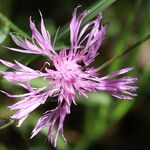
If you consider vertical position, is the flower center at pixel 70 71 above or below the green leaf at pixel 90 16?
below

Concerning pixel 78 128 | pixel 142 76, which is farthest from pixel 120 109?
pixel 78 128

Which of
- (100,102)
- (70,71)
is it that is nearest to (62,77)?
(70,71)

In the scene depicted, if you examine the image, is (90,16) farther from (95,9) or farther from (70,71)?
(70,71)

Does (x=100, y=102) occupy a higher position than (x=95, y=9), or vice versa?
(x=95, y=9)

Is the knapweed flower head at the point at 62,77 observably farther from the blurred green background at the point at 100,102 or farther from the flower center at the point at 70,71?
the blurred green background at the point at 100,102

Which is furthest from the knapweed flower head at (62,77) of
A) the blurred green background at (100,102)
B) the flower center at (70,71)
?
the blurred green background at (100,102)
